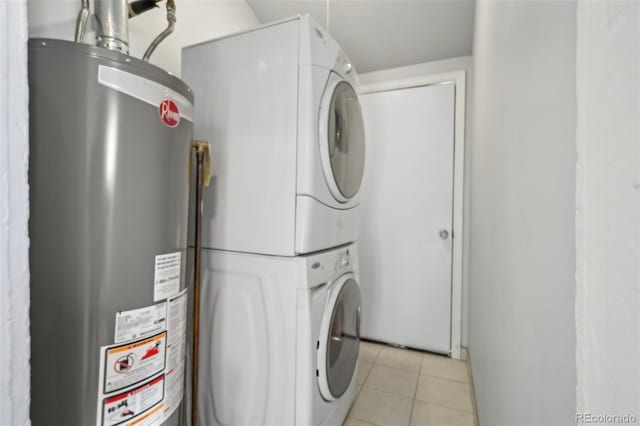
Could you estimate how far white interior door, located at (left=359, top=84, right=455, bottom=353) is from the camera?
7.44ft

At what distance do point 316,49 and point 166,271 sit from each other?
92 centimetres

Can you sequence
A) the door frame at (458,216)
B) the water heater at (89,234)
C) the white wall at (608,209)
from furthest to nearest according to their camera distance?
the door frame at (458,216) → the water heater at (89,234) → the white wall at (608,209)

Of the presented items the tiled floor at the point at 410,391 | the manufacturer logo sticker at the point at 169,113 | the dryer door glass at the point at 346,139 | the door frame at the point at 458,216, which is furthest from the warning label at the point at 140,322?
the door frame at the point at 458,216

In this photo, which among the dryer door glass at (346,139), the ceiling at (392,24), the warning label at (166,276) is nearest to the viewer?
the warning label at (166,276)

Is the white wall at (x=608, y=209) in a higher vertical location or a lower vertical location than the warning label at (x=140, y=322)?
higher

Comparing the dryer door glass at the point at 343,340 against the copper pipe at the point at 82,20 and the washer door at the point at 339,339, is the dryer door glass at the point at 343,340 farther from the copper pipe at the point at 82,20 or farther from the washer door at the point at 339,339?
the copper pipe at the point at 82,20

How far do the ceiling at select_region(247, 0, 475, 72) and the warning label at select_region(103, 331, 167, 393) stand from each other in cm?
204

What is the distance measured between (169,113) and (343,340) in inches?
47.2

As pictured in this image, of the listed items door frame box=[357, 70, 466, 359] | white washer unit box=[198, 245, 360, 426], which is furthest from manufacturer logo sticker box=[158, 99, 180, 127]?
door frame box=[357, 70, 466, 359]

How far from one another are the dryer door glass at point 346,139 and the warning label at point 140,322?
76 centimetres

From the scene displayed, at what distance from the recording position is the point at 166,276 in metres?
0.78

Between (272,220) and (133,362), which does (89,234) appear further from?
(272,220)

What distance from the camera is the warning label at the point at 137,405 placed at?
26.0 inches

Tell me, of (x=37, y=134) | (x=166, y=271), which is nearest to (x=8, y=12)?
(x=37, y=134)
